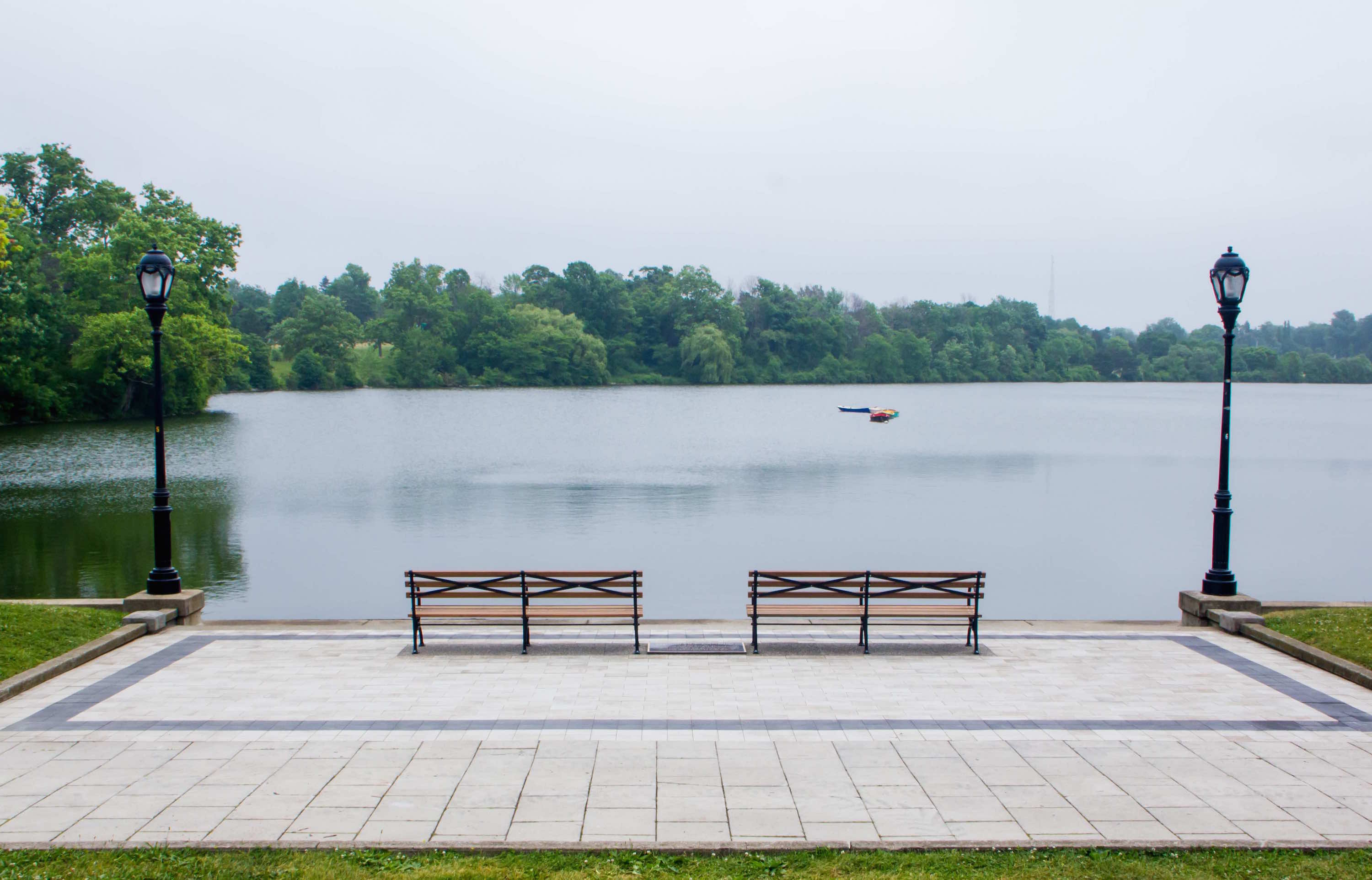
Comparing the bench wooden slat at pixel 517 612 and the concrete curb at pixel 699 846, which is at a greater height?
the bench wooden slat at pixel 517 612

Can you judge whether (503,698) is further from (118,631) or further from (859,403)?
(859,403)

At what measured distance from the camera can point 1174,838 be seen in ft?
20.7

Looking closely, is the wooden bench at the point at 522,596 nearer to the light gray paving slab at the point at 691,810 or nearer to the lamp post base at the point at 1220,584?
the light gray paving slab at the point at 691,810

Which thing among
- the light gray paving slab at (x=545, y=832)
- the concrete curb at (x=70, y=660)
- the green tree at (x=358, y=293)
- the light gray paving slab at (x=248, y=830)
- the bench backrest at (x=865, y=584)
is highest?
the green tree at (x=358, y=293)

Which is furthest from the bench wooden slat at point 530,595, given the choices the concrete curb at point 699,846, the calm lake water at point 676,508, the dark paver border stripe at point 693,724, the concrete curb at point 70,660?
the calm lake water at point 676,508

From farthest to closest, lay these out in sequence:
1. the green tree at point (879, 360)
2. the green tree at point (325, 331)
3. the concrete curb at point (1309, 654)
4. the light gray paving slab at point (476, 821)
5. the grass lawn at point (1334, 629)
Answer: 1. the green tree at point (879, 360)
2. the green tree at point (325, 331)
3. the grass lawn at point (1334, 629)
4. the concrete curb at point (1309, 654)
5. the light gray paving slab at point (476, 821)

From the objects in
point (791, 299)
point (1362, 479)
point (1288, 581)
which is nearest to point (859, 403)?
point (791, 299)

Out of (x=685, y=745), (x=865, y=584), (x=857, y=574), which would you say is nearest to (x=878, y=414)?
(x=857, y=574)

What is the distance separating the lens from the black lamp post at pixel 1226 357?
12.8m

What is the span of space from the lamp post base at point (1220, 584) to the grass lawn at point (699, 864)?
7222mm

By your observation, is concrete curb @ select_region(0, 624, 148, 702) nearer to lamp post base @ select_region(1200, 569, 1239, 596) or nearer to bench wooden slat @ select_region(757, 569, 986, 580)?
bench wooden slat @ select_region(757, 569, 986, 580)

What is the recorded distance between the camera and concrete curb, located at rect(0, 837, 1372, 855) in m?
6.15

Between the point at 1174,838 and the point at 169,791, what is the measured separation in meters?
6.99

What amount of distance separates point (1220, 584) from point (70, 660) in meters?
13.8
